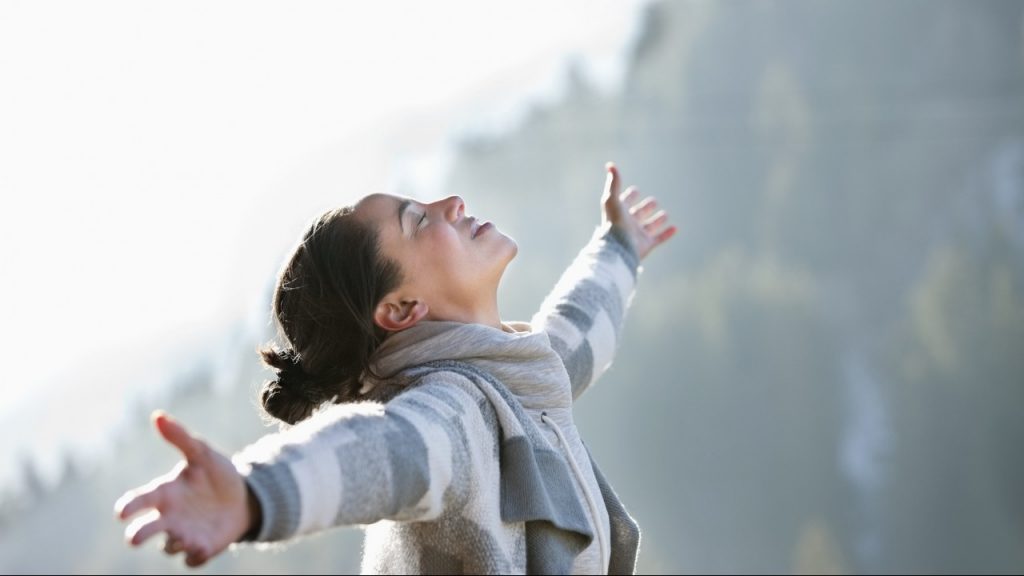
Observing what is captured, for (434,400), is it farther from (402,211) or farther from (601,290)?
(601,290)

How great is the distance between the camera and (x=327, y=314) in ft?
2.77

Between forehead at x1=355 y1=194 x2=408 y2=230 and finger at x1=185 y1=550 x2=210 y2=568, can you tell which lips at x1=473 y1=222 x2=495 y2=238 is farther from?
finger at x1=185 y1=550 x2=210 y2=568

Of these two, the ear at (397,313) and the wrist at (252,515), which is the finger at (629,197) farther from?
the wrist at (252,515)

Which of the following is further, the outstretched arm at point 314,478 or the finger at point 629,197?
the finger at point 629,197

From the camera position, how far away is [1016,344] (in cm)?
168

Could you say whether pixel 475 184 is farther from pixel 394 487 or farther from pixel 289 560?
pixel 394 487

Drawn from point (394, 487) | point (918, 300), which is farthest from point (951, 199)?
point (394, 487)

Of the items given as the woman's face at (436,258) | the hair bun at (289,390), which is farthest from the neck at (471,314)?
the hair bun at (289,390)

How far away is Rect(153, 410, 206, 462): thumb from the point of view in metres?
0.55

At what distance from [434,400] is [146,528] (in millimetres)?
232

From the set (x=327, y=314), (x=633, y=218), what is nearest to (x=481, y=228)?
(x=327, y=314)

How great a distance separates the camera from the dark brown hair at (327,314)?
84cm

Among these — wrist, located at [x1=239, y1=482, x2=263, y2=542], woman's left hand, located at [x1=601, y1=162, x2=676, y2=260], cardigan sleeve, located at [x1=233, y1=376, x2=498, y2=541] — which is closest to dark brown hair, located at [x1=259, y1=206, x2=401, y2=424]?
cardigan sleeve, located at [x1=233, y1=376, x2=498, y2=541]

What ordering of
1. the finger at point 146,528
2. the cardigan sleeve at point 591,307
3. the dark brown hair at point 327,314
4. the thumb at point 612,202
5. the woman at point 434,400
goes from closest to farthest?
the finger at point 146,528
the woman at point 434,400
the dark brown hair at point 327,314
the cardigan sleeve at point 591,307
the thumb at point 612,202
